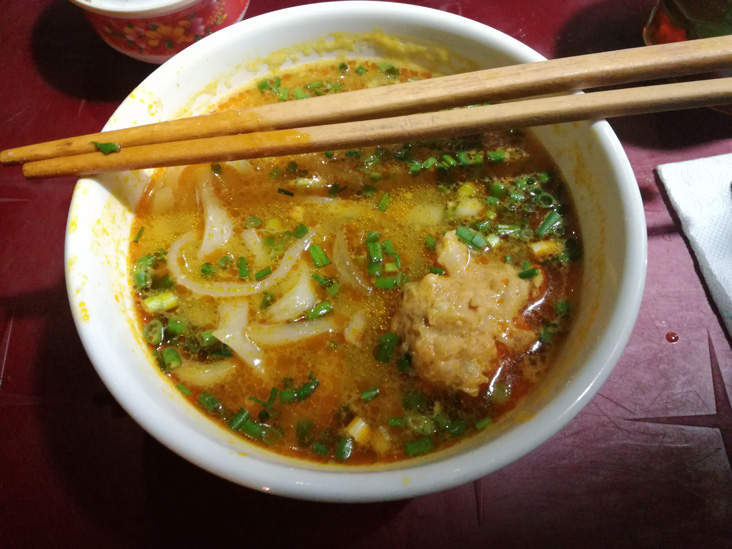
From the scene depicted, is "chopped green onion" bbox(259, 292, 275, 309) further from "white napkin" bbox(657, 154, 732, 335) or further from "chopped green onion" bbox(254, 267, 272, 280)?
"white napkin" bbox(657, 154, 732, 335)

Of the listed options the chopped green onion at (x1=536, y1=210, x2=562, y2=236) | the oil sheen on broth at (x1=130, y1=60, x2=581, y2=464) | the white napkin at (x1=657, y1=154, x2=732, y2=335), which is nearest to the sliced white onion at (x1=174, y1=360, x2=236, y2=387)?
the oil sheen on broth at (x1=130, y1=60, x2=581, y2=464)

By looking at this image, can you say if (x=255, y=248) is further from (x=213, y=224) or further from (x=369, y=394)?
(x=369, y=394)

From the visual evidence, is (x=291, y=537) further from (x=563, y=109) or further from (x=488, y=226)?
(x=563, y=109)

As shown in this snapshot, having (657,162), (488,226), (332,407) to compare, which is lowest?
(332,407)

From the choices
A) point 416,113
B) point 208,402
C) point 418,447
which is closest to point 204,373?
point 208,402

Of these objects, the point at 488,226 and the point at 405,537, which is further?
the point at 488,226

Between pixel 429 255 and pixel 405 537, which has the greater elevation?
pixel 429 255

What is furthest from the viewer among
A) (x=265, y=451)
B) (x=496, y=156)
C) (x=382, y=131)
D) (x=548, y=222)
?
(x=496, y=156)

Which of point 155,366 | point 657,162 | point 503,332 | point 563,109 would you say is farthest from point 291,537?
point 657,162
